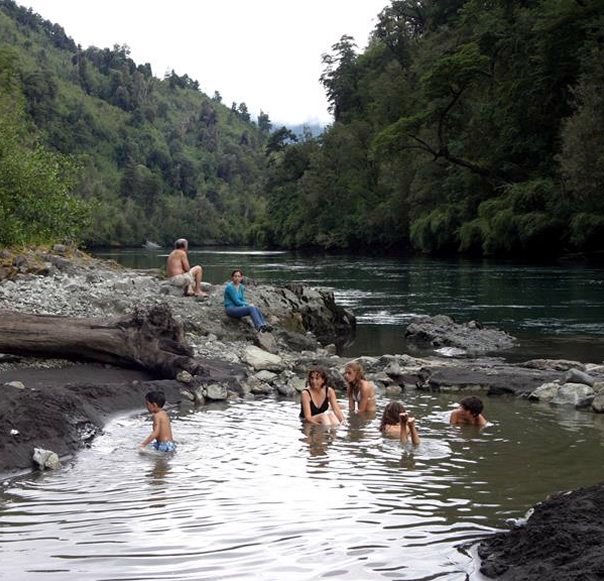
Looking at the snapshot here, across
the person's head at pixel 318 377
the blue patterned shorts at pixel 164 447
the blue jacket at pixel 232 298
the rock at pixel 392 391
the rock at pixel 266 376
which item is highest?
the blue jacket at pixel 232 298

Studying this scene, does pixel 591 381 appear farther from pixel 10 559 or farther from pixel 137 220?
pixel 137 220

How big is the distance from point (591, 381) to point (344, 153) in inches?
3393

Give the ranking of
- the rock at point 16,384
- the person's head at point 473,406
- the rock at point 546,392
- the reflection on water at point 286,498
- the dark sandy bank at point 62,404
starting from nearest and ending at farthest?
the reflection on water at point 286,498 < the dark sandy bank at point 62,404 < the person's head at point 473,406 < the rock at point 16,384 < the rock at point 546,392

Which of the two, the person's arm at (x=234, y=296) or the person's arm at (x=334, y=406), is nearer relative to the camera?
the person's arm at (x=334, y=406)

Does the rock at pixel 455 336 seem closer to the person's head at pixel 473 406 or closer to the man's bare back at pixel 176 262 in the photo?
the man's bare back at pixel 176 262

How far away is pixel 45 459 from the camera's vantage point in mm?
9188

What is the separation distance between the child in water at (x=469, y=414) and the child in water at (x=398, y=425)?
1091mm

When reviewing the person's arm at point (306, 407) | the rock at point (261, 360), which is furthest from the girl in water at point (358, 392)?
the rock at point (261, 360)

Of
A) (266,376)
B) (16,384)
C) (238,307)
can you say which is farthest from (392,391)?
(16,384)

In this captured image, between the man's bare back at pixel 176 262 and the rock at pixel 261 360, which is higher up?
the man's bare back at pixel 176 262

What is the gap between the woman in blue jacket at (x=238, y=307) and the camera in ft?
64.2

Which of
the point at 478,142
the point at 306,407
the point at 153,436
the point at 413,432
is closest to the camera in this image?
the point at 153,436

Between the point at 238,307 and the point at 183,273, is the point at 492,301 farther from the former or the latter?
the point at 238,307

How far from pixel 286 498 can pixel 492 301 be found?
983 inches
